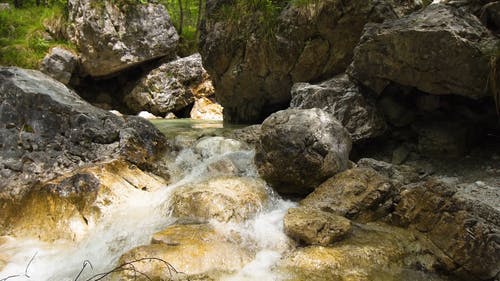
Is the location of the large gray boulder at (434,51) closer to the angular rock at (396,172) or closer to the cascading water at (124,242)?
the angular rock at (396,172)

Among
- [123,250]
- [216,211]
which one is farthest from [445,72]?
[123,250]

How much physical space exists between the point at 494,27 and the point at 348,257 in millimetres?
3983

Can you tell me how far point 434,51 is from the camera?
5.38m

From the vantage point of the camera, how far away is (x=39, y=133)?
5.66 meters

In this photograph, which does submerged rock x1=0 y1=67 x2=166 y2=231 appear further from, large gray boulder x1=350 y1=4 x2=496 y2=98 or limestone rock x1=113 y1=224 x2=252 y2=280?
large gray boulder x1=350 y1=4 x2=496 y2=98

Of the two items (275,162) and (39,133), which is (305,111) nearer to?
(275,162)

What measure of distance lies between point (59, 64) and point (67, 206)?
1039 centimetres

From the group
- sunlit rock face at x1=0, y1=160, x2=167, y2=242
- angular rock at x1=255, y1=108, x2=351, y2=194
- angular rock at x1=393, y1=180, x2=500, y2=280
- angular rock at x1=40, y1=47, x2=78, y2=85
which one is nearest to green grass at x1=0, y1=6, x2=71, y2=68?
angular rock at x1=40, y1=47, x2=78, y2=85

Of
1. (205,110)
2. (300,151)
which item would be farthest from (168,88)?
(300,151)

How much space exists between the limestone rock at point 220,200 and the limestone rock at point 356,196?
65cm

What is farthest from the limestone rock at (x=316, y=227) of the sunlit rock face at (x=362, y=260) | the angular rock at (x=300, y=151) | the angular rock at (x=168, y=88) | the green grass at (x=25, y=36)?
the green grass at (x=25, y=36)

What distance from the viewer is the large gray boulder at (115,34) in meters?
13.9

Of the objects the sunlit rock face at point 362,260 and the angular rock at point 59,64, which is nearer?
the sunlit rock face at point 362,260

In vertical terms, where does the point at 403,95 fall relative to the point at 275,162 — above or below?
above
